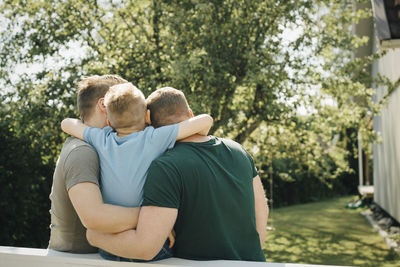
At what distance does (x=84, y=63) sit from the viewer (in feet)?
24.5

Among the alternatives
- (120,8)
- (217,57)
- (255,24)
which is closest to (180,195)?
(217,57)

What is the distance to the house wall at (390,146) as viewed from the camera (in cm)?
944

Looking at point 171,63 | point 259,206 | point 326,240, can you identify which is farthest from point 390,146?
point 259,206

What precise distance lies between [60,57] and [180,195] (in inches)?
250

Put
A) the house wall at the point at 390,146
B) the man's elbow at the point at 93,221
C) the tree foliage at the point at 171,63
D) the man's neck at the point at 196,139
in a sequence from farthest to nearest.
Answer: the house wall at the point at 390,146, the tree foliage at the point at 171,63, the man's neck at the point at 196,139, the man's elbow at the point at 93,221

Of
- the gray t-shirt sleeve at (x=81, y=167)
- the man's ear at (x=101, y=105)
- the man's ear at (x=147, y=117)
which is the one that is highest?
the man's ear at (x=101, y=105)

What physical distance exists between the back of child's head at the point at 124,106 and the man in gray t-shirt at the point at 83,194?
182 mm

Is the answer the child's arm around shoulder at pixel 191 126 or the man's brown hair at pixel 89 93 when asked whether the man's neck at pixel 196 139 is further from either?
the man's brown hair at pixel 89 93

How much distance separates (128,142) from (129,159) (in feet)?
0.26

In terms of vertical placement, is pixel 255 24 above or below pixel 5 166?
above

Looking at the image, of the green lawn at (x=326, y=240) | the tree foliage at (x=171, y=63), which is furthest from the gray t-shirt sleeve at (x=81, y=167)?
the green lawn at (x=326, y=240)

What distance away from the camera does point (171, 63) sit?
682 cm

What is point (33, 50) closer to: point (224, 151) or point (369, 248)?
point (224, 151)

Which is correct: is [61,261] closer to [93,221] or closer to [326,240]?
[93,221]
